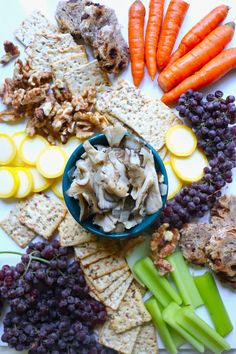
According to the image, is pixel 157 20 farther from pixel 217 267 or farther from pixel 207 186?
pixel 217 267

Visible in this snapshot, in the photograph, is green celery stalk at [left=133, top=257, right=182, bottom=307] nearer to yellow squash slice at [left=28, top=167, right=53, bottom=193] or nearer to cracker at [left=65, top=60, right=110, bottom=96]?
yellow squash slice at [left=28, top=167, right=53, bottom=193]

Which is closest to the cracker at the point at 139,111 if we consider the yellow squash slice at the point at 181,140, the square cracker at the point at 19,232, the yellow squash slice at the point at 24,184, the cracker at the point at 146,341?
the yellow squash slice at the point at 181,140

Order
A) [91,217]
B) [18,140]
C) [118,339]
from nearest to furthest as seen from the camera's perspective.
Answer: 1. [91,217]
2. [118,339]
3. [18,140]

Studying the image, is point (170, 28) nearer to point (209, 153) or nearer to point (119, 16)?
point (119, 16)

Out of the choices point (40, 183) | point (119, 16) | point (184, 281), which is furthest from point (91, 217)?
point (119, 16)

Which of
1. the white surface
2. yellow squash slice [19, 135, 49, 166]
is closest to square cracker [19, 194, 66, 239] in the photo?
yellow squash slice [19, 135, 49, 166]

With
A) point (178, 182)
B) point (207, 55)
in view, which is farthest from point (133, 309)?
point (207, 55)
